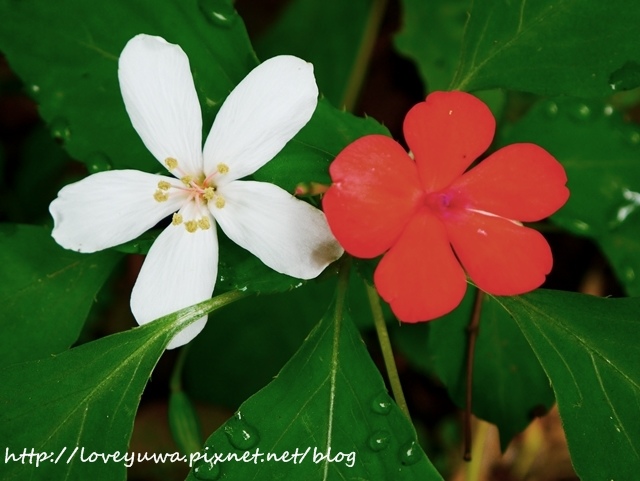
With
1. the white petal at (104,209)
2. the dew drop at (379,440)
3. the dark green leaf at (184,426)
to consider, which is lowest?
the dark green leaf at (184,426)

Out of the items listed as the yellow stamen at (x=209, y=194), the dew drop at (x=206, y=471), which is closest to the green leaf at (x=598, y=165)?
the yellow stamen at (x=209, y=194)

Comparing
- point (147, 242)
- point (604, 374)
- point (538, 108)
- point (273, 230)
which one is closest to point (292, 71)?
point (273, 230)

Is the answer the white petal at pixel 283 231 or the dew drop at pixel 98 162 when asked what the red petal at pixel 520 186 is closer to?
the white petal at pixel 283 231

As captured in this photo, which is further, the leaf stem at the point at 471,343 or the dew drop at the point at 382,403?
the leaf stem at the point at 471,343

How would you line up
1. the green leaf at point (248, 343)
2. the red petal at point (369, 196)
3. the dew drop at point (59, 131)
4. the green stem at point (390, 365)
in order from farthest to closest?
the green leaf at point (248, 343), the dew drop at point (59, 131), the green stem at point (390, 365), the red petal at point (369, 196)

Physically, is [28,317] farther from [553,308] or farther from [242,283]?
[553,308]

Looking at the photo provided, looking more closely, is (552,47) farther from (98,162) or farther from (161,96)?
(98,162)

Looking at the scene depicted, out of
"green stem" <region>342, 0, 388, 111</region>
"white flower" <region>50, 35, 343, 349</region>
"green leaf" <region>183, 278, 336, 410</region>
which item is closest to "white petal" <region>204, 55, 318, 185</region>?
"white flower" <region>50, 35, 343, 349</region>
